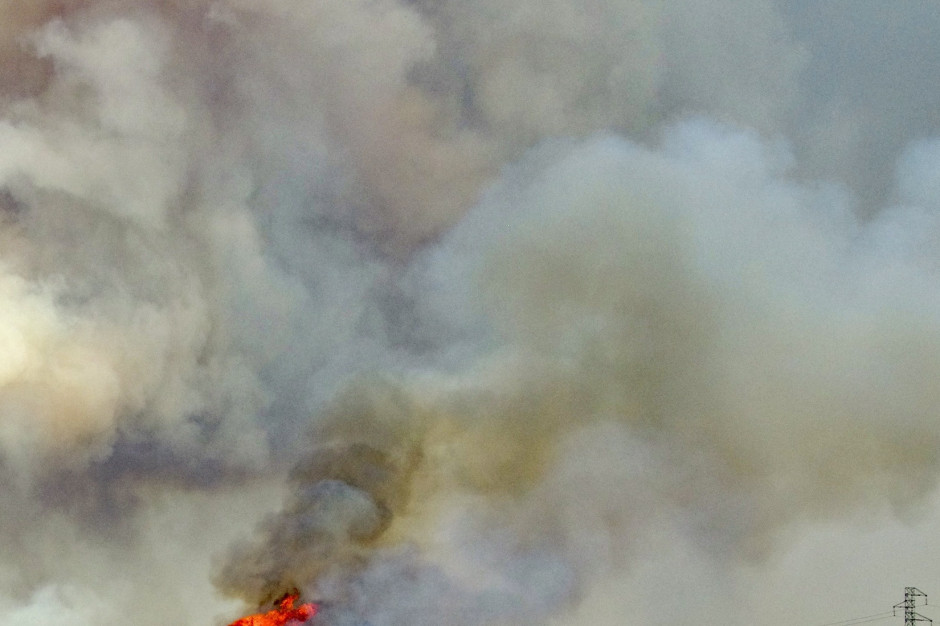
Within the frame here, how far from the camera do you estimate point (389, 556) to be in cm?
8431

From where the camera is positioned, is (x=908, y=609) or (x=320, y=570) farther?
(x=908, y=609)

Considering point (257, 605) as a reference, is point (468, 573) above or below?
above

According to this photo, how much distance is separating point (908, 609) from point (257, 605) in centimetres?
4023

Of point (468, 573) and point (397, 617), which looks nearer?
point (397, 617)

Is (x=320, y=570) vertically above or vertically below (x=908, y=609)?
below

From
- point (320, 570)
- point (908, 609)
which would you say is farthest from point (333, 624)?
point (908, 609)

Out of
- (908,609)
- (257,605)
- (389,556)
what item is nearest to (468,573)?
(389,556)

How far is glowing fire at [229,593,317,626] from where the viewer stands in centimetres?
7962

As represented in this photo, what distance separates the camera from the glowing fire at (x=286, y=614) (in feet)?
261

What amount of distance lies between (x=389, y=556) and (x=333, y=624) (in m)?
6.36

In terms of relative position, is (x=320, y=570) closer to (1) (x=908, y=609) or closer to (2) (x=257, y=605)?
(2) (x=257, y=605)

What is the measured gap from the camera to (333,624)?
7950cm

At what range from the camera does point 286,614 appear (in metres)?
80.1

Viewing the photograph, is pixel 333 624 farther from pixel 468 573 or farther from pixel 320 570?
pixel 468 573
